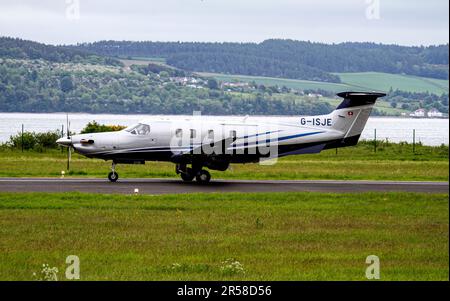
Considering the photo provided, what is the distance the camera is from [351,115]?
37781mm

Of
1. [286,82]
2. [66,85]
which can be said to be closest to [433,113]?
[286,82]

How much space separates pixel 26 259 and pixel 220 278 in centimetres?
369

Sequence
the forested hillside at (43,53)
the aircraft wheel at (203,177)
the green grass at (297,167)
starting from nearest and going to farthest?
1. the aircraft wheel at (203,177)
2. the green grass at (297,167)
3. the forested hillside at (43,53)

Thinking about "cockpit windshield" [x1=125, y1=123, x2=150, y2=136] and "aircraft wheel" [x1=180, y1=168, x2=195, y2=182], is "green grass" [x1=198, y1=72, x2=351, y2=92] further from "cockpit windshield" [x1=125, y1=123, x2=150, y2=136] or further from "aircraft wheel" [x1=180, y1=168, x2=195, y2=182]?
"cockpit windshield" [x1=125, y1=123, x2=150, y2=136]

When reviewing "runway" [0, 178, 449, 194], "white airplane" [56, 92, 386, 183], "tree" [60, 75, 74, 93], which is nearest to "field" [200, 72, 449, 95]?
"tree" [60, 75, 74, 93]

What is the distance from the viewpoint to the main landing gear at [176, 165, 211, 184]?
35.5 metres

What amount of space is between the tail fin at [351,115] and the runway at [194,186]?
201cm

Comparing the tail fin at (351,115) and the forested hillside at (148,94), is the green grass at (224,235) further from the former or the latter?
the forested hillside at (148,94)

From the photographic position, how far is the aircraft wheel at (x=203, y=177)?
3550cm

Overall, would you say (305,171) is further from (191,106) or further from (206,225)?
(191,106)

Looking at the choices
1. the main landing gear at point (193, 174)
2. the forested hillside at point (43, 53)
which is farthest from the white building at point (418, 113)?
the main landing gear at point (193, 174)

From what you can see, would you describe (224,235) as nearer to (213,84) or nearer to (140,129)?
(140,129)

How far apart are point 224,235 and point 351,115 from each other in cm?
1841

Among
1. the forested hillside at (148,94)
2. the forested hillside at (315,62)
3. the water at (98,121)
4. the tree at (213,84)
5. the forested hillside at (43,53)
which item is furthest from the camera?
the forested hillside at (315,62)
